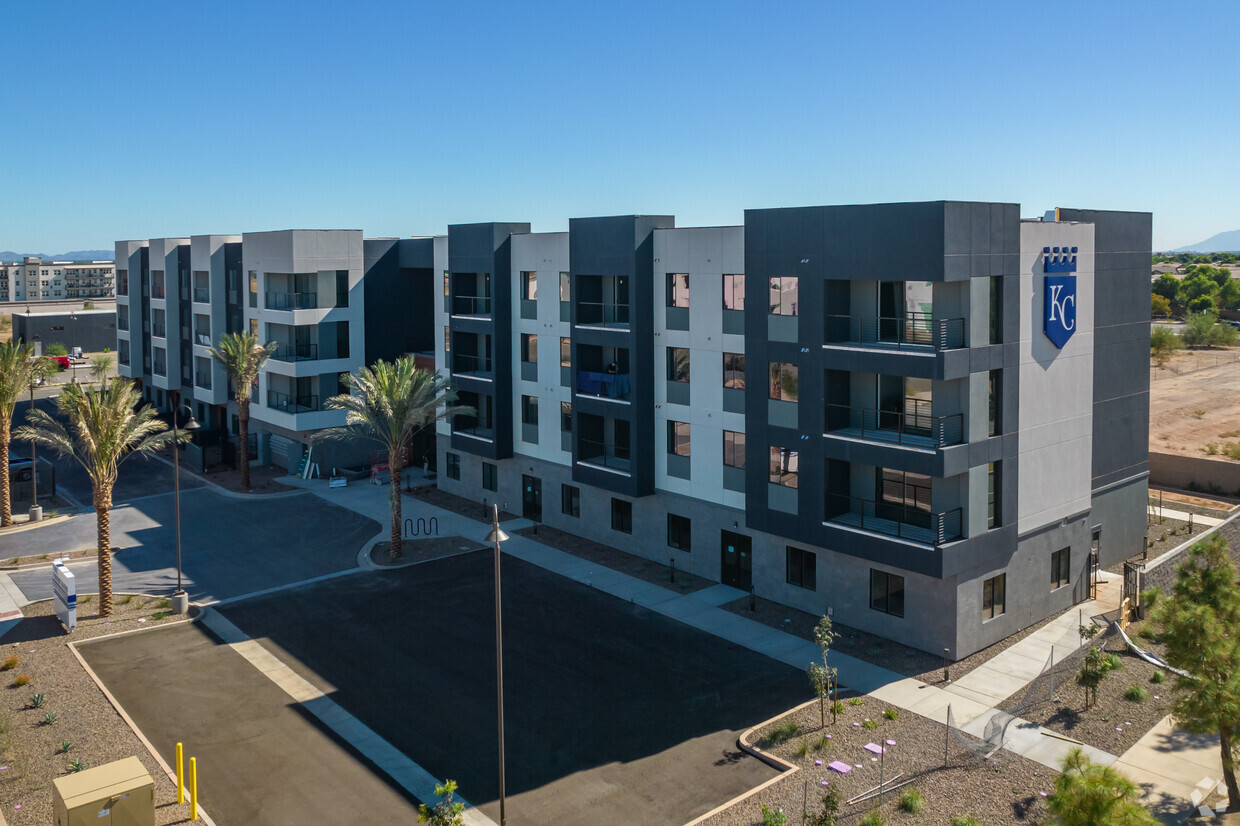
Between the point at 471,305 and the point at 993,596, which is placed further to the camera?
the point at 471,305

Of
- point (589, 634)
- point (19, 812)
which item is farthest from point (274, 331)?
point (19, 812)

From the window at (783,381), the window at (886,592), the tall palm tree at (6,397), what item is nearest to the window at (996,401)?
the window at (886,592)

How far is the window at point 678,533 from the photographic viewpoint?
3747 centimetres

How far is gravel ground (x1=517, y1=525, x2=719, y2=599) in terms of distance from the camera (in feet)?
119

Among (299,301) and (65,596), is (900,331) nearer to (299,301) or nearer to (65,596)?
(65,596)

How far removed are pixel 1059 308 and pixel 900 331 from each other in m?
6.12

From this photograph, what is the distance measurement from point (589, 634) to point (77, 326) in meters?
99.1

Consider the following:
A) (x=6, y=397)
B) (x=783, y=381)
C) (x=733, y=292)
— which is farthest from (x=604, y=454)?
(x=6, y=397)

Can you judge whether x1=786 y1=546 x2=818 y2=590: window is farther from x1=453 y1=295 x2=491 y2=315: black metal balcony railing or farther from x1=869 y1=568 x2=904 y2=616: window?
x1=453 y1=295 x2=491 y2=315: black metal balcony railing

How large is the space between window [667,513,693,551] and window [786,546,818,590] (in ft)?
16.2

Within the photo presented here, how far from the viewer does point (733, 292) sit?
34.5m

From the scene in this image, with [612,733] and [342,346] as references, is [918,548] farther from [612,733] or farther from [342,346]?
[342,346]

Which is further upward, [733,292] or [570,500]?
[733,292]

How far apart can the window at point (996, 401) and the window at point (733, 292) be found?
876 centimetres
